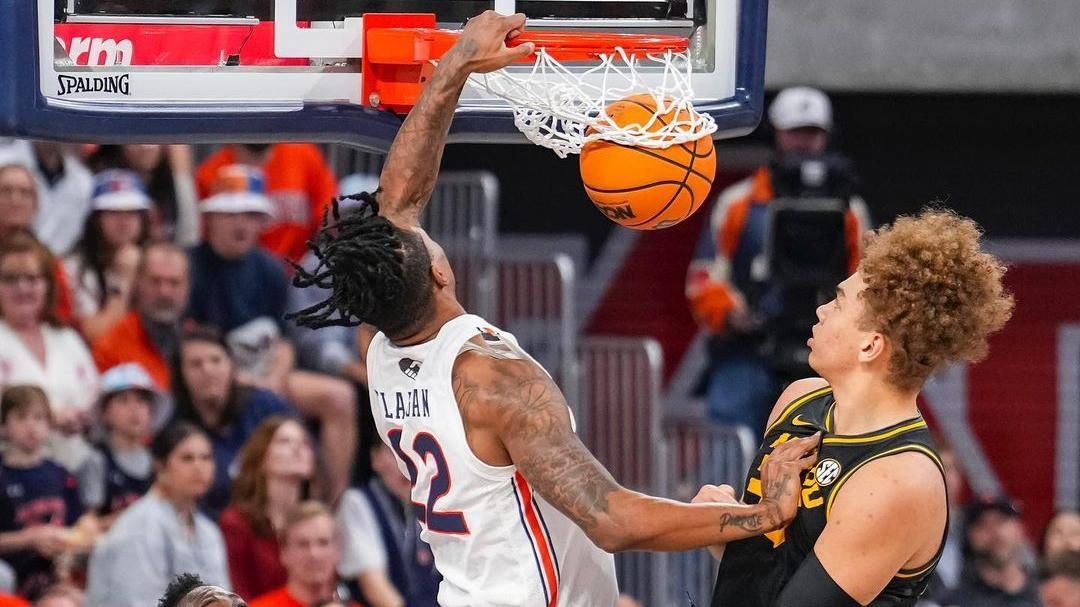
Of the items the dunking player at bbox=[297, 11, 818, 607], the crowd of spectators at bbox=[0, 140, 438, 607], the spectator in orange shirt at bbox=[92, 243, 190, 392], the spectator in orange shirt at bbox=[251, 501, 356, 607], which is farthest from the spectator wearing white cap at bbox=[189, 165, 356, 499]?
the dunking player at bbox=[297, 11, 818, 607]

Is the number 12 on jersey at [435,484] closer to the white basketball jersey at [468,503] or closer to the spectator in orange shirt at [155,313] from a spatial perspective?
the white basketball jersey at [468,503]

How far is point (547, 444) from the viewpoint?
381cm

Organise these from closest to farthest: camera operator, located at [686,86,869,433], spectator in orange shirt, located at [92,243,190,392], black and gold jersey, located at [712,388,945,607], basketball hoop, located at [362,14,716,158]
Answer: black and gold jersey, located at [712,388,945,607] < basketball hoop, located at [362,14,716,158] < spectator in orange shirt, located at [92,243,190,392] < camera operator, located at [686,86,869,433]

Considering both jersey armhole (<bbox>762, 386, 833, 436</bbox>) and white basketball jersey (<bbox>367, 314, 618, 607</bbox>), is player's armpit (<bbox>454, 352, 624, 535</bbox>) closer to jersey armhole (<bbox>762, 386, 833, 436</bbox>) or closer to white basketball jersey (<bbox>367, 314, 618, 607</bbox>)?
white basketball jersey (<bbox>367, 314, 618, 607</bbox>)

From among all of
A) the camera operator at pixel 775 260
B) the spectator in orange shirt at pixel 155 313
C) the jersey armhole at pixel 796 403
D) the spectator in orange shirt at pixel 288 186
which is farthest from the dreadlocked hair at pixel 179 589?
the camera operator at pixel 775 260

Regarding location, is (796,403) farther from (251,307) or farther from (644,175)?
(251,307)

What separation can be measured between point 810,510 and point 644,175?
875 millimetres

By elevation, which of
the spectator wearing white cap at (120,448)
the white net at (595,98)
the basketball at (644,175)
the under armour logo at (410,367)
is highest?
the white net at (595,98)

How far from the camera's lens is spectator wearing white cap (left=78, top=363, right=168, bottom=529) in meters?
6.80

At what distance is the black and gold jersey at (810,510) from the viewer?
376 centimetres

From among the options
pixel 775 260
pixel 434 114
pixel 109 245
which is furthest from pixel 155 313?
pixel 434 114

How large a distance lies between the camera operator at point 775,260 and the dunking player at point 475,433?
12.6ft

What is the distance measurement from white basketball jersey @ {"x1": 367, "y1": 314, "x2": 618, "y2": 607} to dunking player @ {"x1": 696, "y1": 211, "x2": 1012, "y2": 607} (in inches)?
17.2

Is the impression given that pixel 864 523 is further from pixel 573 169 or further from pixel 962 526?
pixel 573 169
